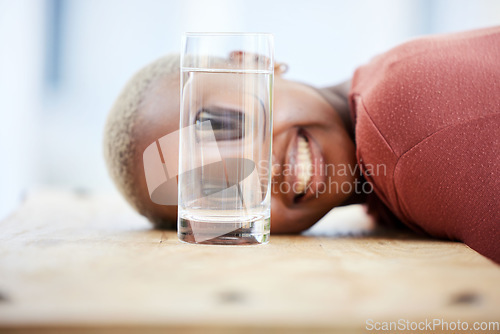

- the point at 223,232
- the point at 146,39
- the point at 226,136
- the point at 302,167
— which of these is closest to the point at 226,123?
the point at 226,136

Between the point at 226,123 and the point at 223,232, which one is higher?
the point at 226,123

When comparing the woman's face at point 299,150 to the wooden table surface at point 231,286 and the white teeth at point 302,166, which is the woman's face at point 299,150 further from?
the wooden table surface at point 231,286

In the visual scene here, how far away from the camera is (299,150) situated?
2.81 feet

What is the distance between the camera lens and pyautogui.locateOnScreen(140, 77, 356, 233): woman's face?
2.72ft

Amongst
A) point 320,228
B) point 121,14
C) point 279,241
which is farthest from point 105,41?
point 279,241

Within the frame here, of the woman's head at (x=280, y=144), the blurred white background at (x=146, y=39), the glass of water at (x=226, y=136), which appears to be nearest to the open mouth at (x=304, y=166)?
the woman's head at (x=280, y=144)

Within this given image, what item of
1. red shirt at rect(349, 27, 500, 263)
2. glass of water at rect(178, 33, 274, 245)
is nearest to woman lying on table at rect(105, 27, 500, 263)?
red shirt at rect(349, 27, 500, 263)

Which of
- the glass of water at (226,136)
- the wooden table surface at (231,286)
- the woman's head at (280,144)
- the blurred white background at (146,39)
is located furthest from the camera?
the blurred white background at (146,39)

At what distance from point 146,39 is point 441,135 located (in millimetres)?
2472

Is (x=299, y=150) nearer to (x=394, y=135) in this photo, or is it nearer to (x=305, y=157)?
(x=305, y=157)

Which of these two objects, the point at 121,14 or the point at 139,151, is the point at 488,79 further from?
the point at 121,14

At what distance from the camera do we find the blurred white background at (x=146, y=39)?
117 inches

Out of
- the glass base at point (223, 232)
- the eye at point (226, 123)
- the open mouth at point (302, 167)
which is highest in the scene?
the eye at point (226, 123)

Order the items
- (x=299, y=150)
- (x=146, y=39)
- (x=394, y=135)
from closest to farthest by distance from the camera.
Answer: (x=394, y=135), (x=299, y=150), (x=146, y=39)
